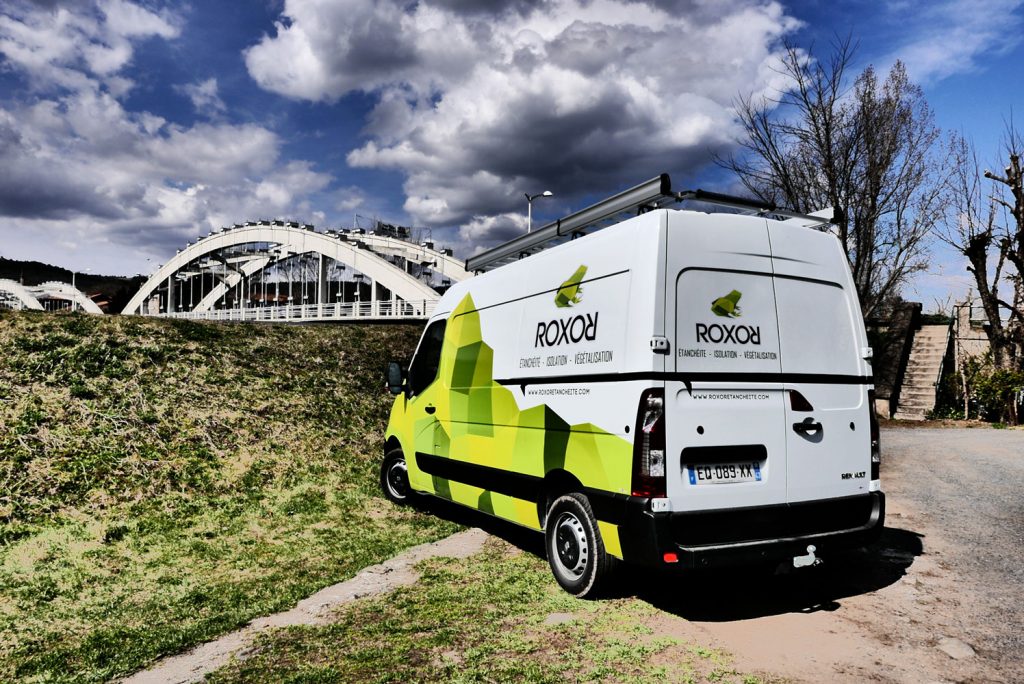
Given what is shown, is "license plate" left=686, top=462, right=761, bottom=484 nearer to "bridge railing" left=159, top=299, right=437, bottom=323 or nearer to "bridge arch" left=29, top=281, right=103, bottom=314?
"bridge railing" left=159, top=299, right=437, bottom=323

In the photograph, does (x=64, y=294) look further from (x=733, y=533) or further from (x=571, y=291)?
(x=733, y=533)

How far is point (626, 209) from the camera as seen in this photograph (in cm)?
484

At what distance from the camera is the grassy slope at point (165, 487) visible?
5035 millimetres

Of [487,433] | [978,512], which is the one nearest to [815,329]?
[487,433]

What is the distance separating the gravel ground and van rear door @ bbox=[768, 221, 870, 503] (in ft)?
3.74

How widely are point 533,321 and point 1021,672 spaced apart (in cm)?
Answer: 362

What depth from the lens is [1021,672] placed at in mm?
3596

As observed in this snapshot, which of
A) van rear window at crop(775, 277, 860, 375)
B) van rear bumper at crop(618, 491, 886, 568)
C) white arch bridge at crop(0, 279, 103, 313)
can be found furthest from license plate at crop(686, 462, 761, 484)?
white arch bridge at crop(0, 279, 103, 313)

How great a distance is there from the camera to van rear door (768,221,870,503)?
4.56 m

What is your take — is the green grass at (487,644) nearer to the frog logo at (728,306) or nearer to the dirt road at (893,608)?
the dirt road at (893,608)

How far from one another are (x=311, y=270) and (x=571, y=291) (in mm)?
65900

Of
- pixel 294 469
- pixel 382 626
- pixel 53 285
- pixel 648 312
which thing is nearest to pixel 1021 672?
pixel 648 312

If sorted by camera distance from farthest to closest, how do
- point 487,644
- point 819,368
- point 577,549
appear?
point 577,549
point 819,368
point 487,644

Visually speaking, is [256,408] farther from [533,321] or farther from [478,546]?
[533,321]
